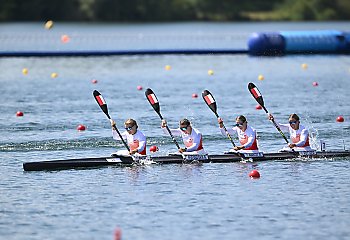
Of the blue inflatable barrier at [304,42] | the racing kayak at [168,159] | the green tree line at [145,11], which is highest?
the green tree line at [145,11]

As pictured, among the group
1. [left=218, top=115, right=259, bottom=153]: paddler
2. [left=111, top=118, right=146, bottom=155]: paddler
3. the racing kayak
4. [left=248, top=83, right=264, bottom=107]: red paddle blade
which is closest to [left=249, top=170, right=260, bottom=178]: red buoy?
the racing kayak

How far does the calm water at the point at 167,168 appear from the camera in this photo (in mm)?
20250

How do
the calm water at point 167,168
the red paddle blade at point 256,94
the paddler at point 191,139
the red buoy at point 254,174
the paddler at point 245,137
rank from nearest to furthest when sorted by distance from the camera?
the calm water at point 167,168, the red buoy at point 254,174, the paddler at point 191,139, the paddler at point 245,137, the red paddle blade at point 256,94

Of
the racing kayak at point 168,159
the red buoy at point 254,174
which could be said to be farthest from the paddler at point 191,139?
the red buoy at point 254,174

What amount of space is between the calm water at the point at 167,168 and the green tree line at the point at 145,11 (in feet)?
158

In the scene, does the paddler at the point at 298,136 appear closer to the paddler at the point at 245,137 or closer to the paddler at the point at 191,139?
the paddler at the point at 245,137

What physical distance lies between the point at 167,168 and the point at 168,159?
29 centimetres

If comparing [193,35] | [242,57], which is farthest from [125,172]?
[193,35]

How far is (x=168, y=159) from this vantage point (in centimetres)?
2597

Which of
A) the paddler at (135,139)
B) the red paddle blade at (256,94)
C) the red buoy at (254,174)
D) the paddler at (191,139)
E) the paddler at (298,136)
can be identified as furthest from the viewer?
the red paddle blade at (256,94)

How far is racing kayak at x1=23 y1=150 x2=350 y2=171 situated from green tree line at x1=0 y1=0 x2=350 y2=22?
7729 centimetres

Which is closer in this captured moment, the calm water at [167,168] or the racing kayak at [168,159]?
the calm water at [167,168]

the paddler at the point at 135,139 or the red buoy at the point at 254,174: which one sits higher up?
the paddler at the point at 135,139

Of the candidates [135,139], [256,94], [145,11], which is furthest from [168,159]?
[145,11]
